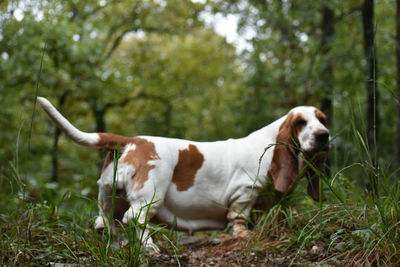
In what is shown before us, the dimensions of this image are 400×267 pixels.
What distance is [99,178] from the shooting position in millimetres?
2891

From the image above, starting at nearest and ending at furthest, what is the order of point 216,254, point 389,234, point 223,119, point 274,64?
point 389,234, point 216,254, point 274,64, point 223,119

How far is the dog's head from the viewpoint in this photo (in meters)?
3.01

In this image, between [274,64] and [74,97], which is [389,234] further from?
[74,97]

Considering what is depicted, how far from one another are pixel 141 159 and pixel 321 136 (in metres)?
1.41

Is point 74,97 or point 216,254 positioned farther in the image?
point 74,97

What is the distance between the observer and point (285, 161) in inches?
124

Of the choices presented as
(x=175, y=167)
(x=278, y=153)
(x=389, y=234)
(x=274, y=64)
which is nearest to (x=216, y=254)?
(x=175, y=167)

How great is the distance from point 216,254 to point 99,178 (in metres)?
1.05

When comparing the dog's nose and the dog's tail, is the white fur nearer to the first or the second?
the dog's tail

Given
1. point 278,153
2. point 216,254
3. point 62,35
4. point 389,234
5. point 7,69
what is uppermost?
point 62,35

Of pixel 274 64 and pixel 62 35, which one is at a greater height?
pixel 62 35

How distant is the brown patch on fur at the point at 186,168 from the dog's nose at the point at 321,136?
961mm

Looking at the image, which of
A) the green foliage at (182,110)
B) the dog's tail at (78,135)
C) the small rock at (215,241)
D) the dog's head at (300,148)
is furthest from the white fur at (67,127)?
the dog's head at (300,148)

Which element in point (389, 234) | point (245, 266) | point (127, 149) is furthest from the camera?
point (127, 149)
